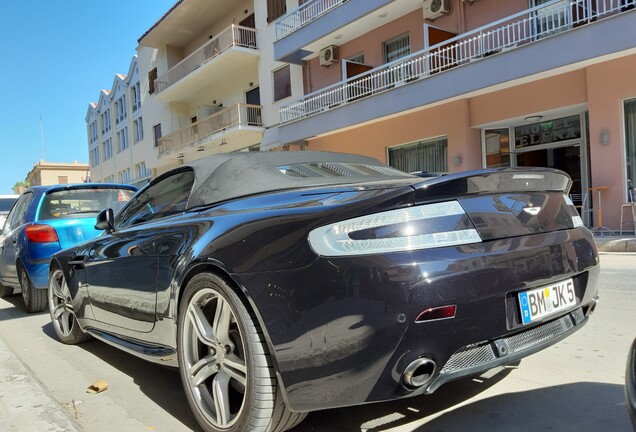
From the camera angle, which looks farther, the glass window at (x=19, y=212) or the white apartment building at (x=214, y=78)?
the white apartment building at (x=214, y=78)

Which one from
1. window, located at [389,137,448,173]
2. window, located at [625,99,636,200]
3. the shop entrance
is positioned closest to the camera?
window, located at [625,99,636,200]

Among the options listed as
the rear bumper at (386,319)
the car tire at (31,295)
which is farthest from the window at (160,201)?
the car tire at (31,295)

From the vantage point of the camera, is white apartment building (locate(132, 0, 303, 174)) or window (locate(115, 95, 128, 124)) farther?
window (locate(115, 95, 128, 124))

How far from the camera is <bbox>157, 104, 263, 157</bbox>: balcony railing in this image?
65.9 ft

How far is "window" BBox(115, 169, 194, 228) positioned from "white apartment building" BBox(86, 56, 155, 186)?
28617 millimetres

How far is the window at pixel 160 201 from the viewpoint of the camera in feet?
10.8

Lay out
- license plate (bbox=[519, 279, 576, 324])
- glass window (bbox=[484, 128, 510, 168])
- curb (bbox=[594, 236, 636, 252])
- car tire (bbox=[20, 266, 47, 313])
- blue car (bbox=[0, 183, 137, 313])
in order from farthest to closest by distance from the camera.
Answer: glass window (bbox=[484, 128, 510, 168]) → curb (bbox=[594, 236, 636, 252]) → car tire (bbox=[20, 266, 47, 313]) → blue car (bbox=[0, 183, 137, 313]) → license plate (bbox=[519, 279, 576, 324])

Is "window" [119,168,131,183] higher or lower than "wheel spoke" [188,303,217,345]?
higher

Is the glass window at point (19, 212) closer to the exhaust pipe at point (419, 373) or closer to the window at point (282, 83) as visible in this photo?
the exhaust pipe at point (419, 373)

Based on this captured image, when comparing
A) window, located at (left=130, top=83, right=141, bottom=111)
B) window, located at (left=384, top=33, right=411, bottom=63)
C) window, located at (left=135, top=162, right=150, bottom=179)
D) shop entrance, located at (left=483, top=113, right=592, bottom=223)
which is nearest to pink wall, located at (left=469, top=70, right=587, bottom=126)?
shop entrance, located at (left=483, top=113, right=592, bottom=223)

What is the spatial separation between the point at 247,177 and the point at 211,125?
19.9 meters

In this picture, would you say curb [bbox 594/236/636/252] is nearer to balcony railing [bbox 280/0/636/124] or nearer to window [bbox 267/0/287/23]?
balcony railing [bbox 280/0/636/124]

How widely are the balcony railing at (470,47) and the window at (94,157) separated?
109 ft

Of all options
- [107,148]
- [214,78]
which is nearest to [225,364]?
[214,78]
